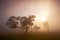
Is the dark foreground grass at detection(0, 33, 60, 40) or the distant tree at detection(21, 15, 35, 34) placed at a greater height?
the distant tree at detection(21, 15, 35, 34)

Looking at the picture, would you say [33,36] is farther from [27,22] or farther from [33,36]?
[27,22]

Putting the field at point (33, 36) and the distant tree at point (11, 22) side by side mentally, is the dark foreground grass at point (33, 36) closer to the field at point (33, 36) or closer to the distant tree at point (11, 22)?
the field at point (33, 36)

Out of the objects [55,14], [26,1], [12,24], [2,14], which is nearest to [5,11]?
[2,14]

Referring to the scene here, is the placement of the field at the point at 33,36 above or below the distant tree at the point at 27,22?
below

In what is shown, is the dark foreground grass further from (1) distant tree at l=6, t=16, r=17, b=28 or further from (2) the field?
(1) distant tree at l=6, t=16, r=17, b=28

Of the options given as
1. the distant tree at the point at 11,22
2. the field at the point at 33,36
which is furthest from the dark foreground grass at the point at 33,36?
the distant tree at the point at 11,22

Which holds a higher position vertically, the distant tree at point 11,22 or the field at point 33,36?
the distant tree at point 11,22

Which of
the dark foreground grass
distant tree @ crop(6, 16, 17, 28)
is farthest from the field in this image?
distant tree @ crop(6, 16, 17, 28)

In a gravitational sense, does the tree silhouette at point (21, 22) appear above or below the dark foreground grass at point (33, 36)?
above

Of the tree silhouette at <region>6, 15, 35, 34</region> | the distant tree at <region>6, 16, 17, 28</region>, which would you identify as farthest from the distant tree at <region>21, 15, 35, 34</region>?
the distant tree at <region>6, 16, 17, 28</region>

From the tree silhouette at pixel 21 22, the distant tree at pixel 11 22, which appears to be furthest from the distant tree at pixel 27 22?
the distant tree at pixel 11 22

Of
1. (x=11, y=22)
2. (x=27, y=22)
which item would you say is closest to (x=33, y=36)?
(x=27, y=22)

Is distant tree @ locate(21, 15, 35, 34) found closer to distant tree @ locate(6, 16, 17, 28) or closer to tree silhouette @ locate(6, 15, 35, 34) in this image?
tree silhouette @ locate(6, 15, 35, 34)

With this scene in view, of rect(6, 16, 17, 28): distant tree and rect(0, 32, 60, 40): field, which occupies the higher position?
rect(6, 16, 17, 28): distant tree
